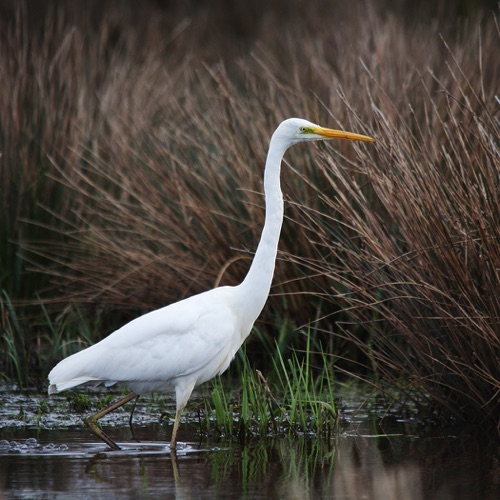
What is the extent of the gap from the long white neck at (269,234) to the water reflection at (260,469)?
74 cm

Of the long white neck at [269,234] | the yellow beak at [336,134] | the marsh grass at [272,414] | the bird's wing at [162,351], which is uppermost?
the yellow beak at [336,134]

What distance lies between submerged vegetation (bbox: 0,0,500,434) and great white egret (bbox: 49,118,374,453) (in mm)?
185

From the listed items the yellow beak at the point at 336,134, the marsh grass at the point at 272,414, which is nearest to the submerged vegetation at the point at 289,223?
the marsh grass at the point at 272,414

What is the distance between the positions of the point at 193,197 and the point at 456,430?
2.43 m

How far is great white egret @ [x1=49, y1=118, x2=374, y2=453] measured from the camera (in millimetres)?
5008

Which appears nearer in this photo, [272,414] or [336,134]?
[336,134]

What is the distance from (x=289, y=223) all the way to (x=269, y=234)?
1.45 m

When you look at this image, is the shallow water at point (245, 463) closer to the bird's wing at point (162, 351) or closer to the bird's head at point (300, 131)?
the bird's wing at point (162, 351)

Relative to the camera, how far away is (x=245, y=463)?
4.61m

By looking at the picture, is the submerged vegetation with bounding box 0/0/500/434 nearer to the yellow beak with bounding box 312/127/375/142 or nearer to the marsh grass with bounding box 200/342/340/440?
the marsh grass with bounding box 200/342/340/440

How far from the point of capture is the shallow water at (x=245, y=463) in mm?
4133

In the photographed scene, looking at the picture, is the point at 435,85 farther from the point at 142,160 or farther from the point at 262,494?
the point at 262,494

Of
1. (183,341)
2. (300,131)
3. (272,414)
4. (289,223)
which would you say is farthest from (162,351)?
(289,223)

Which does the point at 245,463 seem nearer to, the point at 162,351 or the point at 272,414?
the point at 272,414
